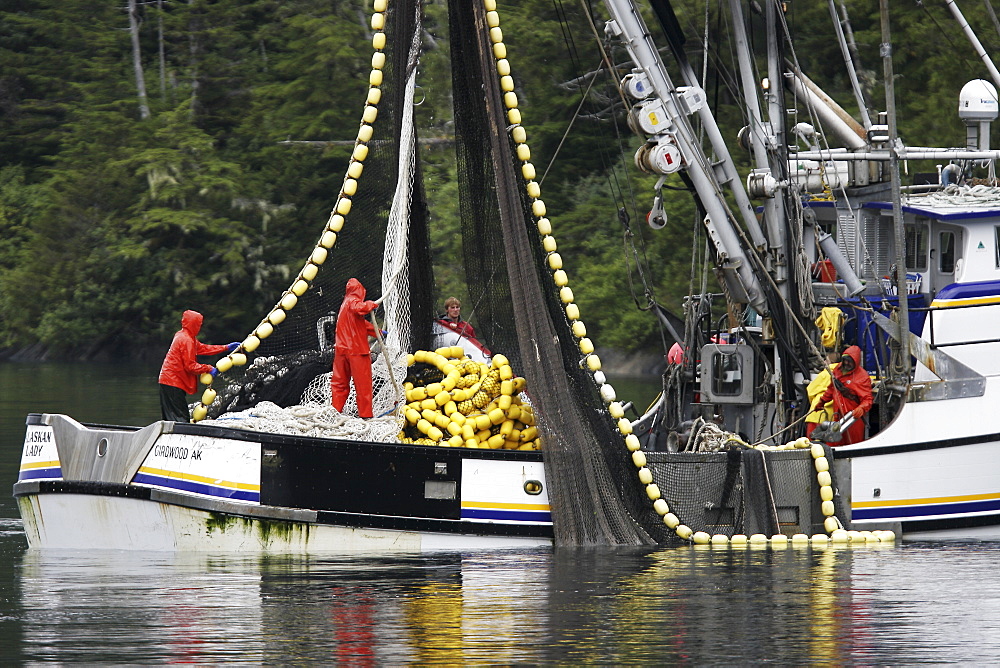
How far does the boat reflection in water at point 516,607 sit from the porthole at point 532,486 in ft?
1.62

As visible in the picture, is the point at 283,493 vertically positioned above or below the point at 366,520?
above

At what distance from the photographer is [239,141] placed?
A: 142 feet

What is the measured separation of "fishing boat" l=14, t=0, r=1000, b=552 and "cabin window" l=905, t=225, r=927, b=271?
3cm

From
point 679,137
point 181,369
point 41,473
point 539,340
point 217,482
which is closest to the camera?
point 217,482

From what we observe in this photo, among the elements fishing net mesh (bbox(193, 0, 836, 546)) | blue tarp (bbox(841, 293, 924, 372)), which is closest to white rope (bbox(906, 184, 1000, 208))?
blue tarp (bbox(841, 293, 924, 372))

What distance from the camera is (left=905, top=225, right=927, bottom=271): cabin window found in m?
15.1

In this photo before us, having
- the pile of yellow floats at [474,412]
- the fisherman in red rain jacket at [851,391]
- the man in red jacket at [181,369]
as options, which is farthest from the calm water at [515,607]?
the man in red jacket at [181,369]

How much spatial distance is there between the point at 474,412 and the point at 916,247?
4.31 meters

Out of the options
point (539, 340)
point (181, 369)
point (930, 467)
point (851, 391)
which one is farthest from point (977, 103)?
point (181, 369)

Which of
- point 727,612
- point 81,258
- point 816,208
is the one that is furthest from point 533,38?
point 727,612

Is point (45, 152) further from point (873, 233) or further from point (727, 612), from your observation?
point (727, 612)

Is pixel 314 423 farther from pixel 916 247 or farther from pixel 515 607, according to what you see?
pixel 916 247

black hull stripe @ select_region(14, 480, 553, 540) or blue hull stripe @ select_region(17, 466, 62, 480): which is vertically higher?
blue hull stripe @ select_region(17, 466, 62, 480)

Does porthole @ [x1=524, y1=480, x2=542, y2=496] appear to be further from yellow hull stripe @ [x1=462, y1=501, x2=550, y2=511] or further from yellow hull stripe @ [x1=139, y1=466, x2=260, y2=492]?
yellow hull stripe @ [x1=139, y1=466, x2=260, y2=492]
